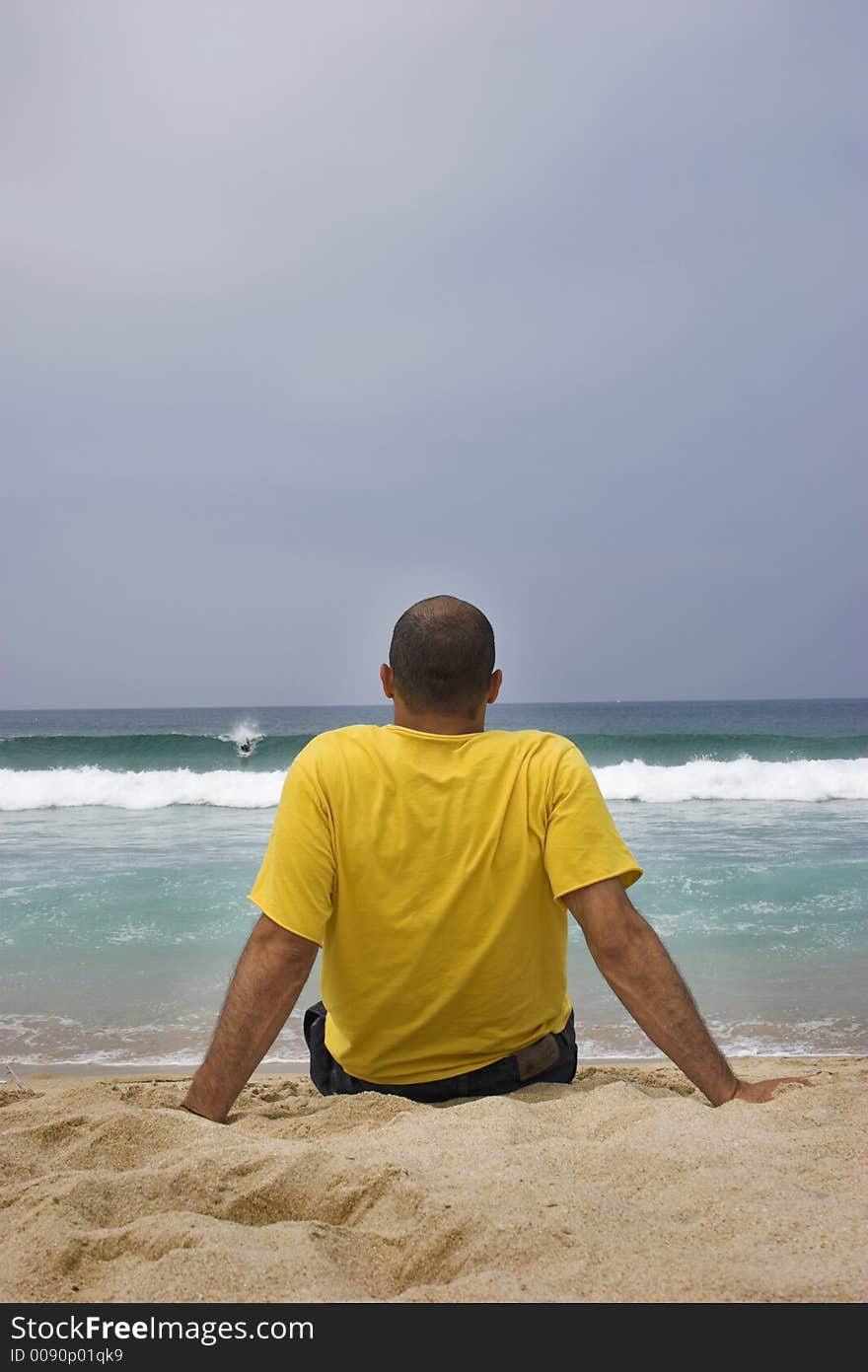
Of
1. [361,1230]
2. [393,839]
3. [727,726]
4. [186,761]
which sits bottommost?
[727,726]

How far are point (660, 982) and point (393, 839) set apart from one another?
78cm

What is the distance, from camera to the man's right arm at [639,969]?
2.64 metres

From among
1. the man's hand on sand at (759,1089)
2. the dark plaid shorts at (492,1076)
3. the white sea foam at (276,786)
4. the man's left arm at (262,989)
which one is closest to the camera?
the man's left arm at (262,989)

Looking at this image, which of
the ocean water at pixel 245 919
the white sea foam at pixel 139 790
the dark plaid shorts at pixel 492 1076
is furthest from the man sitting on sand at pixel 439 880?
the white sea foam at pixel 139 790

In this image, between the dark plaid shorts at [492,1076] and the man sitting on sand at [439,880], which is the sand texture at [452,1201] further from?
the man sitting on sand at [439,880]

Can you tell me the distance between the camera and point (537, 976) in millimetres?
2824

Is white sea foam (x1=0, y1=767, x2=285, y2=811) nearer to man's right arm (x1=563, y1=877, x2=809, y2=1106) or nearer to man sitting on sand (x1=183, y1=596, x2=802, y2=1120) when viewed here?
man sitting on sand (x1=183, y1=596, x2=802, y2=1120)

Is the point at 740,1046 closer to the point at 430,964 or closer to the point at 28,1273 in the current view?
the point at 430,964

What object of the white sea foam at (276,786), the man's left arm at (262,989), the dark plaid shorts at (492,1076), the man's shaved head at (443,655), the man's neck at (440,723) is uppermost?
the man's shaved head at (443,655)

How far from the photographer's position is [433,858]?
2.67 meters

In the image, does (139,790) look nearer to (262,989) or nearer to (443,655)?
(262,989)

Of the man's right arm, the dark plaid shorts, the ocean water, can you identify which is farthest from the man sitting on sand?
the ocean water

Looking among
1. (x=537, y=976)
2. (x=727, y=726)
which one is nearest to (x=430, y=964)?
(x=537, y=976)
